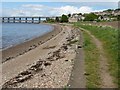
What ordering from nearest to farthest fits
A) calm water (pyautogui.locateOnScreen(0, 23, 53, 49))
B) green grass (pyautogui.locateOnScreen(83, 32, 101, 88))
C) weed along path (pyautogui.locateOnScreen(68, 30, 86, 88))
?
1. weed along path (pyautogui.locateOnScreen(68, 30, 86, 88))
2. green grass (pyautogui.locateOnScreen(83, 32, 101, 88))
3. calm water (pyautogui.locateOnScreen(0, 23, 53, 49))

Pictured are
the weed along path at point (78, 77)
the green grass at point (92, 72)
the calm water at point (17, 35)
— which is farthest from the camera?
the calm water at point (17, 35)

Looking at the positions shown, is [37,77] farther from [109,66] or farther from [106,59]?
[106,59]

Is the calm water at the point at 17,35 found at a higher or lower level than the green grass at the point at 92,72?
lower

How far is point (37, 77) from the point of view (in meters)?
15.1

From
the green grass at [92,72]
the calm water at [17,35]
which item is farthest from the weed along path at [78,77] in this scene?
the calm water at [17,35]

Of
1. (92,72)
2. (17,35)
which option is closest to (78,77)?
(92,72)

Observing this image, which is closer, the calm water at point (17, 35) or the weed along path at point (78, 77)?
the weed along path at point (78, 77)

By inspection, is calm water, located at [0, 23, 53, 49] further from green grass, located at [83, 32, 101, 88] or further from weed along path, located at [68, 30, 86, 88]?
weed along path, located at [68, 30, 86, 88]

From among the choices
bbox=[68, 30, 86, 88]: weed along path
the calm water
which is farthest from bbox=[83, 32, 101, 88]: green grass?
the calm water

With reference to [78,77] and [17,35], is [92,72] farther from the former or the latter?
[17,35]

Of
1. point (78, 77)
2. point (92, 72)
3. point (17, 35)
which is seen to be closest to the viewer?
point (78, 77)

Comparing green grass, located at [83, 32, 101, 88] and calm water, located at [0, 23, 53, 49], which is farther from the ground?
green grass, located at [83, 32, 101, 88]

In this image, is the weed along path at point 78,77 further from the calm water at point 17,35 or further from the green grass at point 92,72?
the calm water at point 17,35

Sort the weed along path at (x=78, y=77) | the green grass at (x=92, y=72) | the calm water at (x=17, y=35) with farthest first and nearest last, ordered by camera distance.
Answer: the calm water at (x=17, y=35) < the green grass at (x=92, y=72) < the weed along path at (x=78, y=77)
